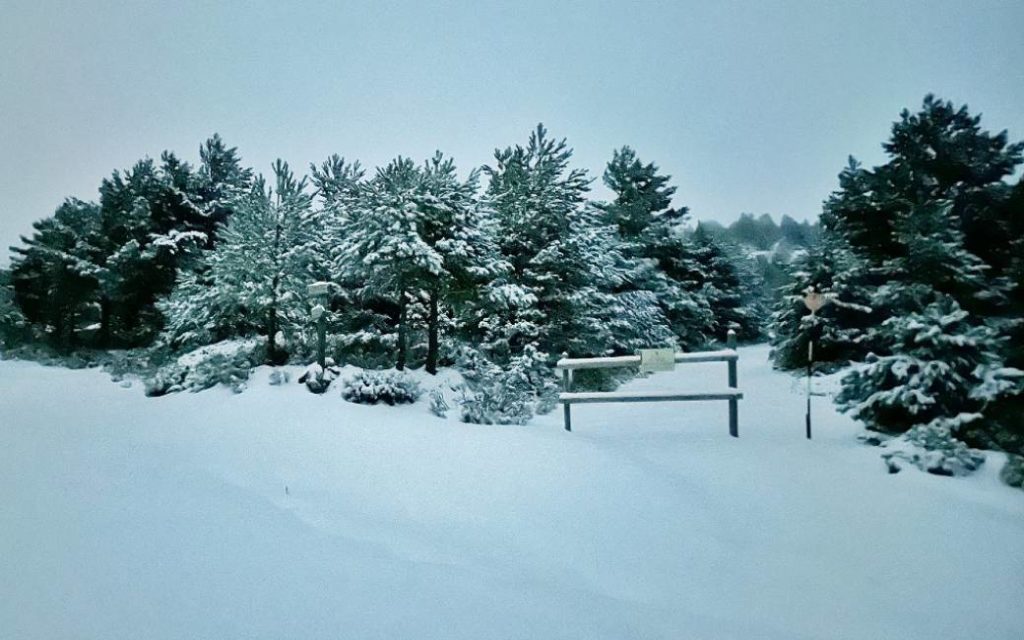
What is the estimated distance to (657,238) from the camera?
2328 centimetres

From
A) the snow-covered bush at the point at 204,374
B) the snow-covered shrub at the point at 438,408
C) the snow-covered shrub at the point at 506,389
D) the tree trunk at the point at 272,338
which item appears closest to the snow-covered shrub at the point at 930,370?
the snow-covered shrub at the point at 506,389

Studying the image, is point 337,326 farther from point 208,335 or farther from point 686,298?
point 686,298

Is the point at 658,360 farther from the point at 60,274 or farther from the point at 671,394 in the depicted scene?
the point at 60,274

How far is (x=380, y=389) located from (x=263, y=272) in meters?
6.99

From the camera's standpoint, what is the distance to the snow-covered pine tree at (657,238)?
2206 cm

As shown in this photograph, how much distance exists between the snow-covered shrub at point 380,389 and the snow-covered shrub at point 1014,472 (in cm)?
779

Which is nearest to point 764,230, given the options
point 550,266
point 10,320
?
point 550,266

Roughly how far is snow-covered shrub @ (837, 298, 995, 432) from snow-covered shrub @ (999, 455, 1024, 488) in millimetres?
1010

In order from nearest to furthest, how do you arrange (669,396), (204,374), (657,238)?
(669,396) → (204,374) → (657,238)

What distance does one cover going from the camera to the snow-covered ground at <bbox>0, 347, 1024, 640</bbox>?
2.90m

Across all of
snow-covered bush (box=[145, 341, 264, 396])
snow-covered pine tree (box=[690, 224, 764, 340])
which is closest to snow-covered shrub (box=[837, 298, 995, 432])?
snow-covered bush (box=[145, 341, 264, 396])

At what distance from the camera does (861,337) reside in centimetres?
1384

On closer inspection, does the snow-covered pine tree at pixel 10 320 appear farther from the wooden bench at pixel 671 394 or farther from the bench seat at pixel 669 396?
the bench seat at pixel 669 396

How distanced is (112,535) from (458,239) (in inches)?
388
